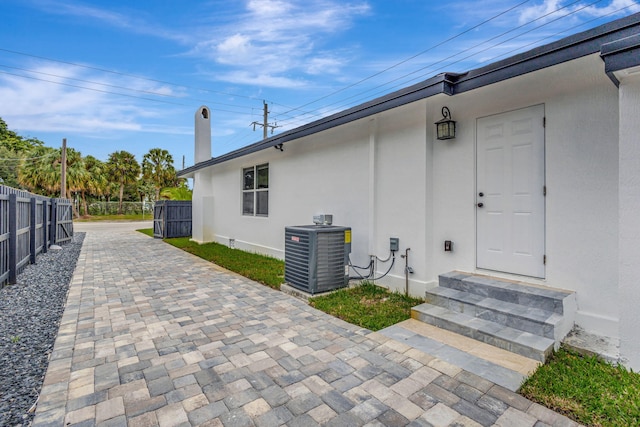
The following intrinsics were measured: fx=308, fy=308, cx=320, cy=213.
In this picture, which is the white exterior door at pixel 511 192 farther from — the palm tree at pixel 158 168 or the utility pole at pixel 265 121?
the palm tree at pixel 158 168

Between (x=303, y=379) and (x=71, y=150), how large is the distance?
3113cm

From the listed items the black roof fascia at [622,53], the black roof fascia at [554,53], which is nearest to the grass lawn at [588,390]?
the black roof fascia at [622,53]

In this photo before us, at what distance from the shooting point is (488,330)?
9.37 ft

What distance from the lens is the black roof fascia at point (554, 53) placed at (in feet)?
7.27

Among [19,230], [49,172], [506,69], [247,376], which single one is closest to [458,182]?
[506,69]

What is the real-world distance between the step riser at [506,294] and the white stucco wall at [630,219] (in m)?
0.45

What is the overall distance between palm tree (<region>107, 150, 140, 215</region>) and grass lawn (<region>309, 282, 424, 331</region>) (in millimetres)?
32388

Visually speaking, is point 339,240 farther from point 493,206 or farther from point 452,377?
point 452,377

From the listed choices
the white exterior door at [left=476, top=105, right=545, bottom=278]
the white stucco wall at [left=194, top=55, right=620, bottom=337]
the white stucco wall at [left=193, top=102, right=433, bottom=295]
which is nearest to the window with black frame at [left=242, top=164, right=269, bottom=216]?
the white stucco wall at [left=193, top=102, right=433, bottom=295]

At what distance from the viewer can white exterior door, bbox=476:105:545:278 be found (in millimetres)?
3270

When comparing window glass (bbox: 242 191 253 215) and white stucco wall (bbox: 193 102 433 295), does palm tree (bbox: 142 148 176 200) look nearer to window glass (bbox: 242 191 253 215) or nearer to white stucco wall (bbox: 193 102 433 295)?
window glass (bbox: 242 191 253 215)

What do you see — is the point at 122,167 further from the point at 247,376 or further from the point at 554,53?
the point at 554,53

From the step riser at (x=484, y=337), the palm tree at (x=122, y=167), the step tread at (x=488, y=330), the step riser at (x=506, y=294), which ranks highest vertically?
the palm tree at (x=122, y=167)

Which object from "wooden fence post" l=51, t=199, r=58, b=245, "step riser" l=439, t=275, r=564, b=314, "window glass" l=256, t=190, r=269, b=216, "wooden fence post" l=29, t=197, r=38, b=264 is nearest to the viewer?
"step riser" l=439, t=275, r=564, b=314
